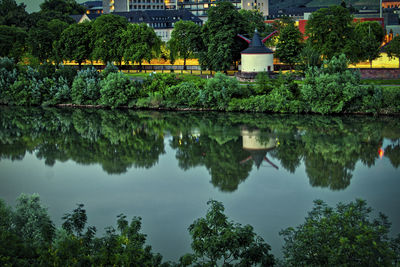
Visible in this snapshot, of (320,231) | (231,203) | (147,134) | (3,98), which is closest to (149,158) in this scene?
(147,134)

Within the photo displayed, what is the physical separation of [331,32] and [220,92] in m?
16.3

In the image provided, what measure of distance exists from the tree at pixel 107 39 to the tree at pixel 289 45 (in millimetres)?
18746

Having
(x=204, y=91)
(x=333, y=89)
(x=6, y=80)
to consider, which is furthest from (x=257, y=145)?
(x=6, y=80)

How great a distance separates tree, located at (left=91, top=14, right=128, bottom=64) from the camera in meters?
72.4

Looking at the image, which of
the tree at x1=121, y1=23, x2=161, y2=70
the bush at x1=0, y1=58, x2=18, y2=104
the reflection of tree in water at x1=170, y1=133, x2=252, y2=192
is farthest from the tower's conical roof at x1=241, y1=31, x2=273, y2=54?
the bush at x1=0, y1=58, x2=18, y2=104

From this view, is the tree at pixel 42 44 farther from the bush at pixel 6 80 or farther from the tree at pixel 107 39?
→ the bush at pixel 6 80

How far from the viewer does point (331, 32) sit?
200ft

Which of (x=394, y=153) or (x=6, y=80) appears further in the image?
(x=6, y=80)

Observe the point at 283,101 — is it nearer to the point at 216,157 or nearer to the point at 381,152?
the point at 381,152

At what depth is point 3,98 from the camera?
2320 inches

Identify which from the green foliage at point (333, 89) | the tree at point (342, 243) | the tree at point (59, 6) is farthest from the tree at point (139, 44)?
the tree at point (59, 6)

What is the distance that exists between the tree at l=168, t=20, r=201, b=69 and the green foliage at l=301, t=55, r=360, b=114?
68.6 feet

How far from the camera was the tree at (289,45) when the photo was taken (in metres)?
65.8

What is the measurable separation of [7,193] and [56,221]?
544 centimetres
